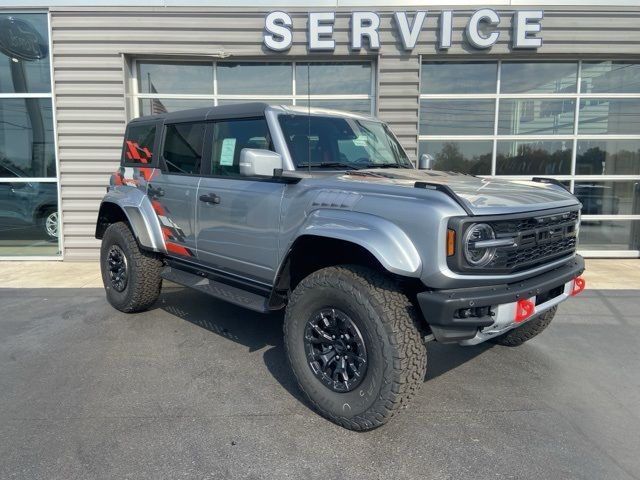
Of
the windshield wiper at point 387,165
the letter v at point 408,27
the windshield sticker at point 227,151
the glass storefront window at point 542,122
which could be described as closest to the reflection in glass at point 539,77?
the glass storefront window at point 542,122

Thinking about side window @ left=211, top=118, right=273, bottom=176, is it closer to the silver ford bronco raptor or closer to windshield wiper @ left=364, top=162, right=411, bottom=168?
the silver ford bronco raptor

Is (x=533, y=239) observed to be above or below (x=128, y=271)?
above

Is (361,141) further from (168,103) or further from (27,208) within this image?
(27,208)

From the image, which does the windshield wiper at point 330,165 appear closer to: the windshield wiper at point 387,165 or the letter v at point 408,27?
the windshield wiper at point 387,165

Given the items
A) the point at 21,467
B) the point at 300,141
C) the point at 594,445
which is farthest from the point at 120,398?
the point at 594,445

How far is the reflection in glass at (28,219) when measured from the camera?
8.09 m

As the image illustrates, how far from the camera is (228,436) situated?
2.77 meters

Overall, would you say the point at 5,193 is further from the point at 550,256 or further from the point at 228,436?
the point at 550,256

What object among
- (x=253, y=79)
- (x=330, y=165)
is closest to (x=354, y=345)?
(x=330, y=165)

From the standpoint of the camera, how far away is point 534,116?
8.11 meters

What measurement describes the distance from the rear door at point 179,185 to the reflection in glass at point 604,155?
681 centimetres

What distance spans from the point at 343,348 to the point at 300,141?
63.5 inches

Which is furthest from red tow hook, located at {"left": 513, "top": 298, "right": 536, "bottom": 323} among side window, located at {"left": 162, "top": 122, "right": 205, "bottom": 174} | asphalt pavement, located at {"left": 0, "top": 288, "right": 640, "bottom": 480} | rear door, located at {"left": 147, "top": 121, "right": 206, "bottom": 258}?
side window, located at {"left": 162, "top": 122, "right": 205, "bottom": 174}

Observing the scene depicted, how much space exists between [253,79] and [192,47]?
108 cm
